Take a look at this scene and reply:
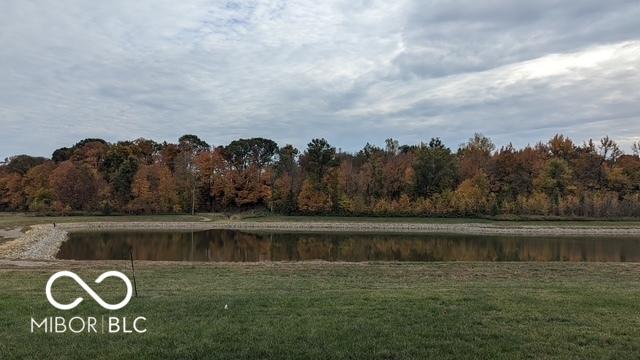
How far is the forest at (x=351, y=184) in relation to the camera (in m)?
84.0

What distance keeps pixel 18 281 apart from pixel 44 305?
261 inches

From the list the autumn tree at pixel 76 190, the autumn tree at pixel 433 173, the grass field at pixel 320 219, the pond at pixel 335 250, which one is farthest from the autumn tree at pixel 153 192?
the autumn tree at pixel 433 173

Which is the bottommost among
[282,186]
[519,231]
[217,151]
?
[519,231]

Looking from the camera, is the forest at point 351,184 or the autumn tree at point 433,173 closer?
the forest at point 351,184

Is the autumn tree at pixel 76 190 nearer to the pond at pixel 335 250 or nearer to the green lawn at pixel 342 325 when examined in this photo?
the pond at pixel 335 250

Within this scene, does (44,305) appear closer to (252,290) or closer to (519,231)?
(252,290)

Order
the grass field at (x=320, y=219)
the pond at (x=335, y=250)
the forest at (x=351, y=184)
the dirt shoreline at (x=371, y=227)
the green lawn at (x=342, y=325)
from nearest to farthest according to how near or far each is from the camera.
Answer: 1. the green lawn at (x=342, y=325)
2. the pond at (x=335, y=250)
3. the dirt shoreline at (x=371, y=227)
4. the grass field at (x=320, y=219)
5. the forest at (x=351, y=184)

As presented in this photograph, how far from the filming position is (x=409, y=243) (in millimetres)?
46844

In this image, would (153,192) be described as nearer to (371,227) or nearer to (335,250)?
(371,227)

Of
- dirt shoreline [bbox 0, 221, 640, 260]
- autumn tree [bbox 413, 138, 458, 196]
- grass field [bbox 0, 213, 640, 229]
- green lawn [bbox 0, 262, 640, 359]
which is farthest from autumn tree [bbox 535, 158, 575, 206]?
green lawn [bbox 0, 262, 640, 359]

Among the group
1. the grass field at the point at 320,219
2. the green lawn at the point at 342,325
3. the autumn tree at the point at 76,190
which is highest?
the autumn tree at the point at 76,190

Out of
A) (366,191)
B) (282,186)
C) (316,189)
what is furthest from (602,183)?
Result: (282,186)

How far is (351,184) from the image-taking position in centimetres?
9000

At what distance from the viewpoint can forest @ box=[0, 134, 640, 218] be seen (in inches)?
3307
